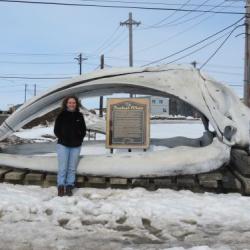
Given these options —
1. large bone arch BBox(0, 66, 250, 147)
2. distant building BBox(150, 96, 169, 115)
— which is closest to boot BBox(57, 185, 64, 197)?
large bone arch BBox(0, 66, 250, 147)

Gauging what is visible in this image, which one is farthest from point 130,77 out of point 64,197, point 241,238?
point 241,238

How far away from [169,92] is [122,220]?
303 cm

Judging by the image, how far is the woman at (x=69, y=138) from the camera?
7594mm

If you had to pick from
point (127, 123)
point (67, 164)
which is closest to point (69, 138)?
point (67, 164)

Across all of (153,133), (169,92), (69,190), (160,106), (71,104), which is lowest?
(69,190)

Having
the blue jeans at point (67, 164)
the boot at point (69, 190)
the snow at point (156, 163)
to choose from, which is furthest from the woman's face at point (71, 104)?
the boot at point (69, 190)

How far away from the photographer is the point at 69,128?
25.0 ft

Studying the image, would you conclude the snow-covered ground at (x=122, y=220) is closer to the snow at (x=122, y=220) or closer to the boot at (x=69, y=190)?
the snow at (x=122, y=220)

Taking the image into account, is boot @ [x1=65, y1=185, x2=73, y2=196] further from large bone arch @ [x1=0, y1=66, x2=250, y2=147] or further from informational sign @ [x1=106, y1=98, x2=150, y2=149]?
large bone arch @ [x1=0, y1=66, x2=250, y2=147]

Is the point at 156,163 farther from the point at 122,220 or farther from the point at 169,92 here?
the point at 122,220

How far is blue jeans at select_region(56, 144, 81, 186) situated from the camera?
752 cm

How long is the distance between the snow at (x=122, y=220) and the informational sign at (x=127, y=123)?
1382 millimetres

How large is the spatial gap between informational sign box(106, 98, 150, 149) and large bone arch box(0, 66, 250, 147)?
293 mm

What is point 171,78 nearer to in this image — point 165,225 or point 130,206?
point 130,206
